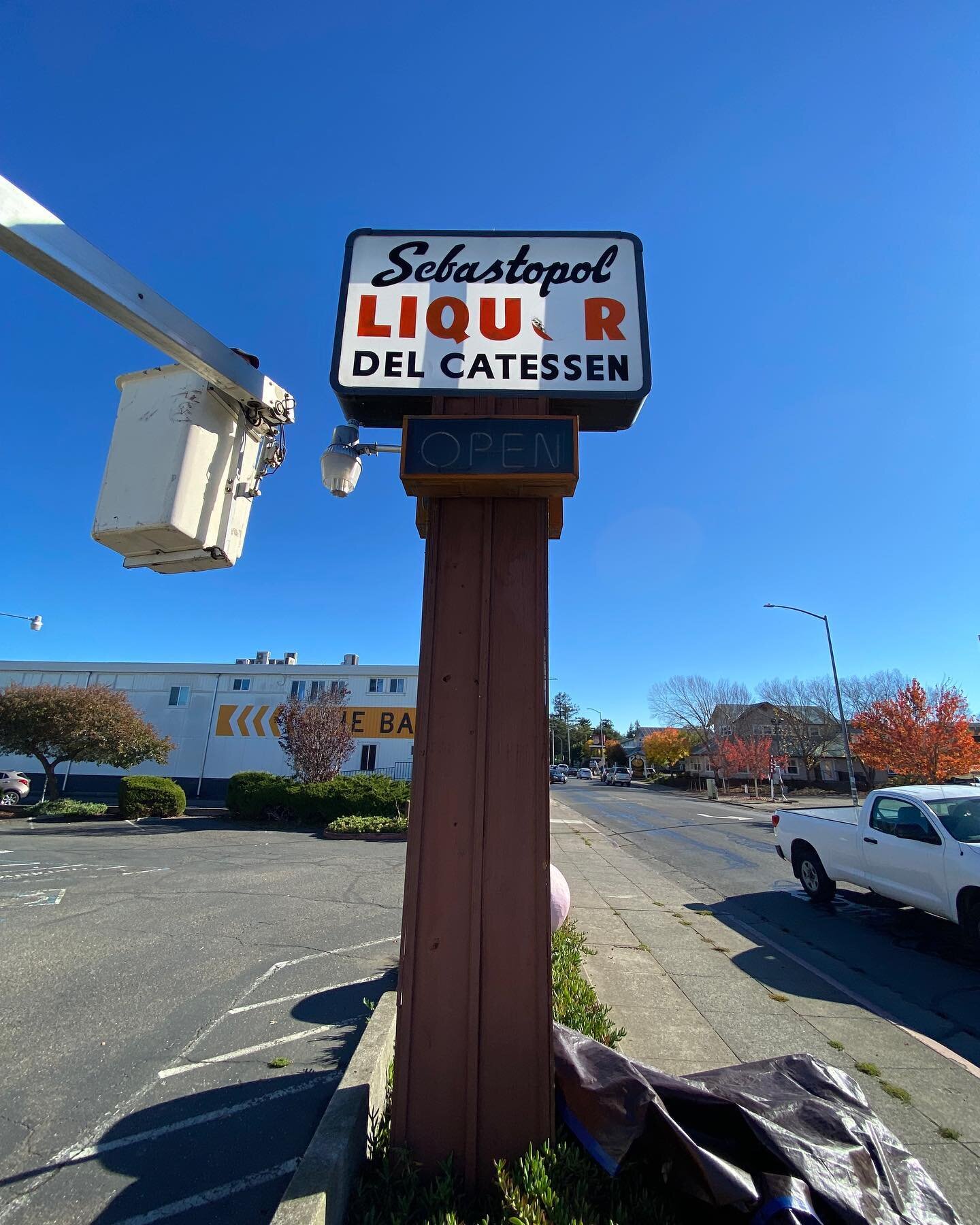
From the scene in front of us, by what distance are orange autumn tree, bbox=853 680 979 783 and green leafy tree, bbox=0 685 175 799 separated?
101 ft

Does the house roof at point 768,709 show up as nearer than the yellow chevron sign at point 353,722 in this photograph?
No

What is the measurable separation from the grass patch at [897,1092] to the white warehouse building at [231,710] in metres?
27.7

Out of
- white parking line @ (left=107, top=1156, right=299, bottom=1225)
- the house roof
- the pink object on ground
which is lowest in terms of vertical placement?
white parking line @ (left=107, top=1156, right=299, bottom=1225)

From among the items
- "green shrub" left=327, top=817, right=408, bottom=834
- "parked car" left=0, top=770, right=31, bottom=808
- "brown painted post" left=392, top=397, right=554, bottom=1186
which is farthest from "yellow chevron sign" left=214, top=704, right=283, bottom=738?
"brown painted post" left=392, top=397, right=554, bottom=1186

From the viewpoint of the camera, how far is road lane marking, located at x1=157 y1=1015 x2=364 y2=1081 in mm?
3891

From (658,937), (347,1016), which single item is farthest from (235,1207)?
(658,937)

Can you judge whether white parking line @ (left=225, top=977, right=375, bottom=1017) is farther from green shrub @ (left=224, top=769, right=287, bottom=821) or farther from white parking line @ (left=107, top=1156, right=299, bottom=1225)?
green shrub @ (left=224, top=769, right=287, bottom=821)

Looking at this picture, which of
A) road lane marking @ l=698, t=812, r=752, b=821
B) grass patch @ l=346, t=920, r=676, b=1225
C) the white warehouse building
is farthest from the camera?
the white warehouse building

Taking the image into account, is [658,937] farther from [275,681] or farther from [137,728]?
[275,681]

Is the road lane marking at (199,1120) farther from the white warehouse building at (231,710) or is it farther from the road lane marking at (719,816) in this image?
the white warehouse building at (231,710)

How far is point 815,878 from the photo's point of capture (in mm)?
8977

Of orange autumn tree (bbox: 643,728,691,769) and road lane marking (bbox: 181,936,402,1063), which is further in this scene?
orange autumn tree (bbox: 643,728,691,769)

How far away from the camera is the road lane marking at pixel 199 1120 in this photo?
3061 mm

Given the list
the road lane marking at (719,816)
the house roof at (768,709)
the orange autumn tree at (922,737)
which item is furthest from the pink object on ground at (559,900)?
the house roof at (768,709)
